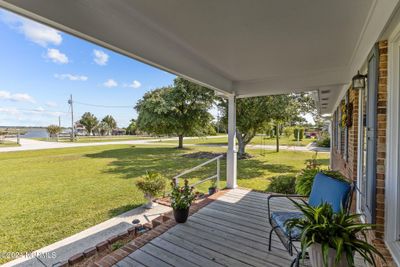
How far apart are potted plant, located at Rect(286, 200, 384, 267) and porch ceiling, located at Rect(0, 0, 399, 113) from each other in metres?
1.46

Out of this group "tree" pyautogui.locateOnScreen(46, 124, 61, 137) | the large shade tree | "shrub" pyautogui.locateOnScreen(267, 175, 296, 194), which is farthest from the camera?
"tree" pyautogui.locateOnScreen(46, 124, 61, 137)

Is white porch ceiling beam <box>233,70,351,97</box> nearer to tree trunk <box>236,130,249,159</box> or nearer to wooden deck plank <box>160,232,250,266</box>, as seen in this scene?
wooden deck plank <box>160,232,250,266</box>

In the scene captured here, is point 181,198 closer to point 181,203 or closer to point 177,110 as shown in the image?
point 181,203

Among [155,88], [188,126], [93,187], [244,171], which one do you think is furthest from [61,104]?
[244,171]

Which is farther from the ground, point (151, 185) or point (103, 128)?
point (103, 128)

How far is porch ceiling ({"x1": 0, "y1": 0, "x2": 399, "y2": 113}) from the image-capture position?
1705 mm

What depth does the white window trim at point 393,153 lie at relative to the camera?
1.52m

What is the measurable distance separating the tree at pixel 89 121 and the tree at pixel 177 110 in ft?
96.8

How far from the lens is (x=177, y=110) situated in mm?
13523

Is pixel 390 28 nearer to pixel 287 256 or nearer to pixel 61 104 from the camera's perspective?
pixel 287 256

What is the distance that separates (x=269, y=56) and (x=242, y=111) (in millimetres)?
7251

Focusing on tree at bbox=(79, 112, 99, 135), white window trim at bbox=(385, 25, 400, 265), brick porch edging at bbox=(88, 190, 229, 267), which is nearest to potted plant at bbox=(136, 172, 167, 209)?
brick porch edging at bbox=(88, 190, 229, 267)

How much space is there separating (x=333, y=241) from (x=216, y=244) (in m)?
1.45

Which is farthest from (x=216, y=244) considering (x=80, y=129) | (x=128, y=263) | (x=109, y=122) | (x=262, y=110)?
(x=109, y=122)
